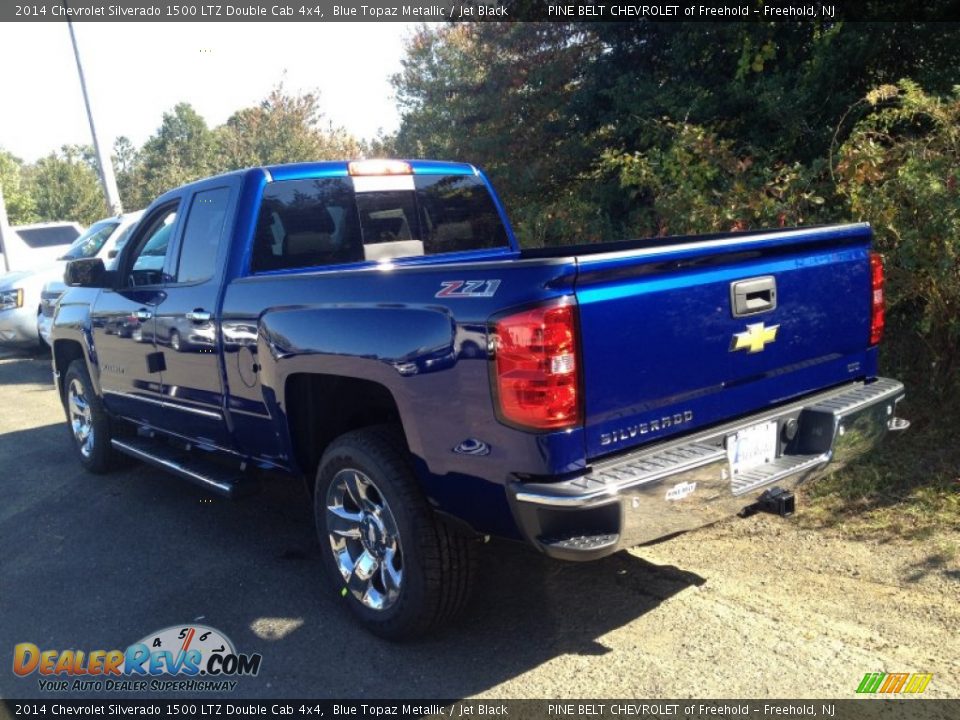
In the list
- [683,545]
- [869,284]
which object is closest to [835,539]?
[683,545]

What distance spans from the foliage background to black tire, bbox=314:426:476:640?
2582 millimetres

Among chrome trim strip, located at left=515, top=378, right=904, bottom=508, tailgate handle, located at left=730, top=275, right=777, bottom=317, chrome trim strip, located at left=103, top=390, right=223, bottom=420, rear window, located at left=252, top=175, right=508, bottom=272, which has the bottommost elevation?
chrome trim strip, located at left=103, top=390, right=223, bottom=420

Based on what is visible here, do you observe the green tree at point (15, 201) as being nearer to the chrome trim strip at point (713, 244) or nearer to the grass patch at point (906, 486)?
the grass patch at point (906, 486)

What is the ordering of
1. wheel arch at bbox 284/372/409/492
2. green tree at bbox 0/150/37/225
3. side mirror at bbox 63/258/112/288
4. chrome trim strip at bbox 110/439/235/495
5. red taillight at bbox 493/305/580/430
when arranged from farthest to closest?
green tree at bbox 0/150/37/225, side mirror at bbox 63/258/112/288, chrome trim strip at bbox 110/439/235/495, wheel arch at bbox 284/372/409/492, red taillight at bbox 493/305/580/430

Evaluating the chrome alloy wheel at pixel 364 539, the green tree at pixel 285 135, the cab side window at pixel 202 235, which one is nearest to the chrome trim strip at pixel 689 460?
the chrome alloy wheel at pixel 364 539

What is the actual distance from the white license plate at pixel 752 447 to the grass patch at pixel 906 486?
0.94 metres

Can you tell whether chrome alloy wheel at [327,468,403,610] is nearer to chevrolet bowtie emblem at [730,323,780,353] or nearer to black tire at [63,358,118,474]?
chevrolet bowtie emblem at [730,323,780,353]

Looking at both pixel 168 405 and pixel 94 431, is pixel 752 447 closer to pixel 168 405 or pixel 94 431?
pixel 168 405

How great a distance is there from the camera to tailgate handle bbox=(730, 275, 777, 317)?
3072mm

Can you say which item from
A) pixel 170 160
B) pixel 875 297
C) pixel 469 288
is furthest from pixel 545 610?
pixel 170 160

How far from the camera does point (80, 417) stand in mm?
6359

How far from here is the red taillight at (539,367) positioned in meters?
2.65

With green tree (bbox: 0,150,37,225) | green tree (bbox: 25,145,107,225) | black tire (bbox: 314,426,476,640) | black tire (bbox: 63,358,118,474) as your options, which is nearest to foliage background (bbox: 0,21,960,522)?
black tire (bbox: 314,426,476,640)

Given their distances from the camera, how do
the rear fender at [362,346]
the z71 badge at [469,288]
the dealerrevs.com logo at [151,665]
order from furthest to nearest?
the dealerrevs.com logo at [151,665] → the rear fender at [362,346] → the z71 badge at [469,288]
